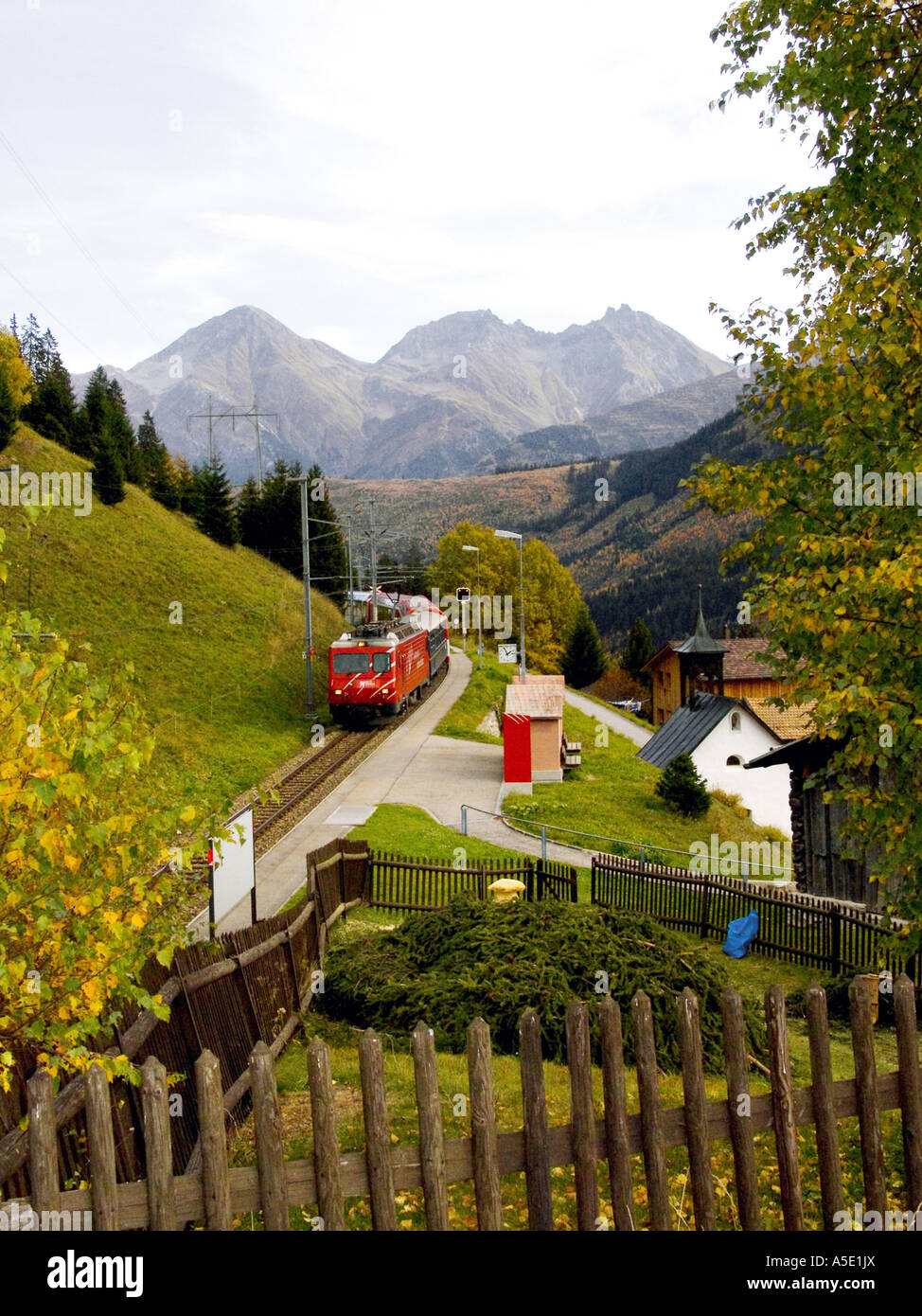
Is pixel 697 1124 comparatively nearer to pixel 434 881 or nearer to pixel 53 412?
pixel 434 881

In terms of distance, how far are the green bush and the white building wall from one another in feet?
101

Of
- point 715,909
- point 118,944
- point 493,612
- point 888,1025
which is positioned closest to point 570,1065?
point 118,944

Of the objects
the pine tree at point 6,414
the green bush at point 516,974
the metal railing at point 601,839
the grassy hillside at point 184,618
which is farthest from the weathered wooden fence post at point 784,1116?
the pine tree at point 6,414

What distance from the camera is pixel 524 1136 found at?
15.9ft

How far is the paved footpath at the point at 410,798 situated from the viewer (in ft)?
69.7

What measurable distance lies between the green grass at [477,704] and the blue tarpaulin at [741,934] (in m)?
22.4

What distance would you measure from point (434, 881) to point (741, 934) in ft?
19.2

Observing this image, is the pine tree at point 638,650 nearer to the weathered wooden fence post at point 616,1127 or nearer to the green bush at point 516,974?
the green bush at point 516,974

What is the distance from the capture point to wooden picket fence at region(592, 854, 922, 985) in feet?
51.4

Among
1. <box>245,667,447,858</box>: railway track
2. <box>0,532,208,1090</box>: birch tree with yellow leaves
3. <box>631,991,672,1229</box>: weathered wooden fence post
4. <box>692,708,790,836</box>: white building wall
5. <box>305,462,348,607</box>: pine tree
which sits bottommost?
<box>692,708,790,836</box>: white building wall

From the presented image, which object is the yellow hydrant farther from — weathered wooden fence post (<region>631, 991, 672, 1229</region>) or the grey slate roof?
the grey slate roof

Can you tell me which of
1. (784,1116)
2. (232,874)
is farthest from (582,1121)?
(232,874)

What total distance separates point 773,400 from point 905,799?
367cm

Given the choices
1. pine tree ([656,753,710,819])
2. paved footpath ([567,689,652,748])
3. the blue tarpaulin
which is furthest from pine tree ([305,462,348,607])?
the blue tarpaulin
